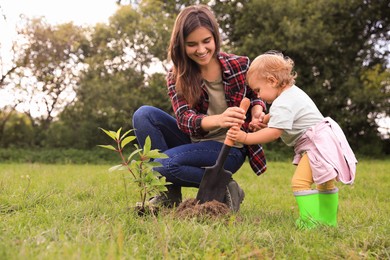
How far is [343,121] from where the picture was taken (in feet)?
40.7

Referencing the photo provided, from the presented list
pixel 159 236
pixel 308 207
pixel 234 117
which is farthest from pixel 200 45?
pixel 159 236

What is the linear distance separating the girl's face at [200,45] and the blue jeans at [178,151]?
493 mm

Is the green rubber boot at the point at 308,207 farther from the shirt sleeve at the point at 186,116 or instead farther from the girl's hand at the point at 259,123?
the shirt sleeve at the point at 186,116

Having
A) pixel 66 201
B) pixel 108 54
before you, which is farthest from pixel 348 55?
pixel 66 201

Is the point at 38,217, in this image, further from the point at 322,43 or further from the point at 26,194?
the point at 322,43

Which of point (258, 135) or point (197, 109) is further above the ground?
point (197, 109)

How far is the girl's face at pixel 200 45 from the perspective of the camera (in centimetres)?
289

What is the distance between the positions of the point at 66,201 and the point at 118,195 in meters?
0.61

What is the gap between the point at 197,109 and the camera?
10.4 ft

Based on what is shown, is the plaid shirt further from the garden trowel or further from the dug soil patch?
the dug soil patch

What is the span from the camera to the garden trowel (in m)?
2.69

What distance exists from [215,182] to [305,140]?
594 mm

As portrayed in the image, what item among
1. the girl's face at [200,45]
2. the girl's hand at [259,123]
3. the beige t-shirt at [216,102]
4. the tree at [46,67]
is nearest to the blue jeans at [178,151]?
the beige t-shirt at [216,102]

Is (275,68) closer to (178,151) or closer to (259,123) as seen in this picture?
(259,123)
